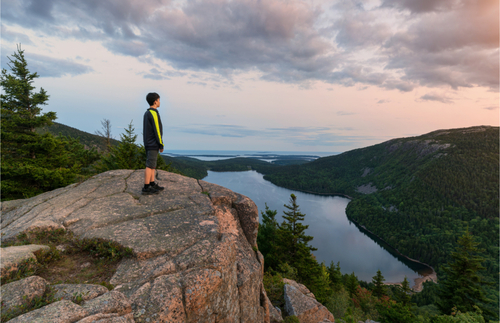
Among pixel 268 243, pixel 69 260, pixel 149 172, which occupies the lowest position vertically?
pixel 268 243

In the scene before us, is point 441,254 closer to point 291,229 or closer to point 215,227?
point 291,229

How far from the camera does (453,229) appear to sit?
4306 inches

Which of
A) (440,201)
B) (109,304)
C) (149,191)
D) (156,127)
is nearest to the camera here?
(109,304)

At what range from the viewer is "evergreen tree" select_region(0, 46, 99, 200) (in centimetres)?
1296

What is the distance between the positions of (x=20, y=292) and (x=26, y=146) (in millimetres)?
17080

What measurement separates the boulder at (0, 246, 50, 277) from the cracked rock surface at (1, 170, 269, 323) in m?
0.91

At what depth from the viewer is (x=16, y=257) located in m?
3.75

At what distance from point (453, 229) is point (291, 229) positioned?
130 meters

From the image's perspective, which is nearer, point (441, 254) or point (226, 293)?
point (226, 293)

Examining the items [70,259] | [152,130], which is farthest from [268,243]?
[70,259]

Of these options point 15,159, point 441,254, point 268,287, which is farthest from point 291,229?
point 441,254

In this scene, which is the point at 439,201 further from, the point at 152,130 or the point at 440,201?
the point at 152,130

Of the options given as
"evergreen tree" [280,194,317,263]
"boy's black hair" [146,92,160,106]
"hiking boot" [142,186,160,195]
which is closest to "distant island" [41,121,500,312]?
"evergreen tree" [280,194,317,263]

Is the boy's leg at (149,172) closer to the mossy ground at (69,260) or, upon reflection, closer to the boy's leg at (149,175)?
the boy's leg at (149,175)
